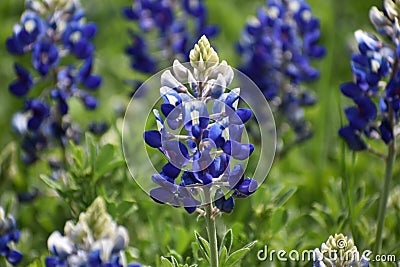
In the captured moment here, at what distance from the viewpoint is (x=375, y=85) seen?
3037mm

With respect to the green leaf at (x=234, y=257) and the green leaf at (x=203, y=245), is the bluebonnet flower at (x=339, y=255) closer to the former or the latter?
the green leaf at (x=234, y=257)

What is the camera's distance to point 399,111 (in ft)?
10.1

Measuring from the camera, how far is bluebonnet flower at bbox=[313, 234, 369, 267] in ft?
7.90

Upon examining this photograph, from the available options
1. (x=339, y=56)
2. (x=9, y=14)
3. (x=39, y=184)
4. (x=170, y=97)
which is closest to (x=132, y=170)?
(x=39, y=184)

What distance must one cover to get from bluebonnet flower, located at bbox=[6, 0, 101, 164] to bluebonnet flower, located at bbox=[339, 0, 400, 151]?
50.9 inches

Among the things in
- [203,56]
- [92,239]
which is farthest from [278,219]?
[92,239]

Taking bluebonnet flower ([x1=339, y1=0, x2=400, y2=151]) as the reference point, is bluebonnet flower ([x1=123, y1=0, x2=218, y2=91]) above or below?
below

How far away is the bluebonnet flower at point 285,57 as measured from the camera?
4145 millimetres

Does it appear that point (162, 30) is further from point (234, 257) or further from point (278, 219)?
point (234, 257)

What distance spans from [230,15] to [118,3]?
39.3 inches

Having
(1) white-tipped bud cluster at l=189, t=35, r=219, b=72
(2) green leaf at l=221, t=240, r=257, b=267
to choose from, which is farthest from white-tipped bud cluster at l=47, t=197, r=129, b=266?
(1) white-tipped bud cluster at l=189, t=35, r=219, b=72

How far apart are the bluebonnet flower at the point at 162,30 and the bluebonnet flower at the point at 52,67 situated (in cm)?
63

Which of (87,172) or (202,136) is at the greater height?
(202,136)

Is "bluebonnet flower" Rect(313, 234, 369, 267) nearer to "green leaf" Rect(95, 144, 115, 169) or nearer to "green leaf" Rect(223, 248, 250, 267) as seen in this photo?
"green leaf" Rect(223, 248, 250, 267)
